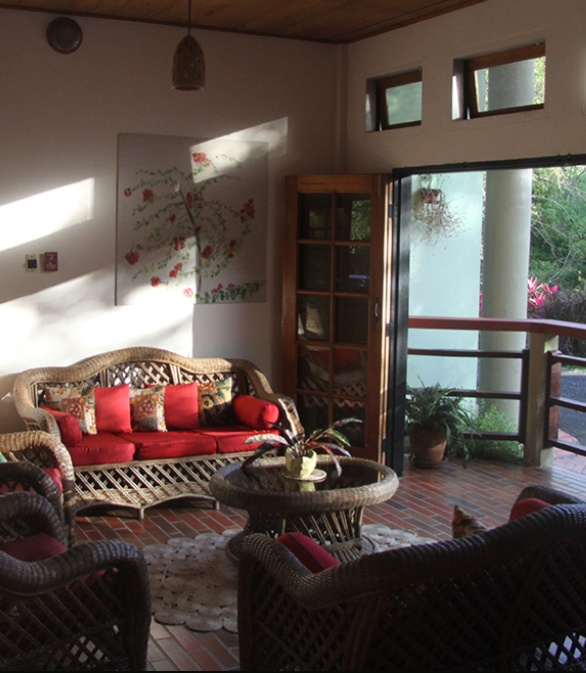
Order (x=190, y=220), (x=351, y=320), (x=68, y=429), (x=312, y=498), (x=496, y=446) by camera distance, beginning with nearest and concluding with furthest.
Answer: (x=312, y=498)
(x=68, y=429)
(x=190, y=220)
(x=351, y=320)
(x=496, y=446)

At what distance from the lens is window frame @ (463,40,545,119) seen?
5172 mm

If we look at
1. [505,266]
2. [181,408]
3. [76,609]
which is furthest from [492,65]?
[76,609]

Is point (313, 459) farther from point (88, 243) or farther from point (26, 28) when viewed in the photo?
point (26, 28)

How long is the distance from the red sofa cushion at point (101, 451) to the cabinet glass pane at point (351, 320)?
1.87 m

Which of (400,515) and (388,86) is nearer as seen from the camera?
(400,515)

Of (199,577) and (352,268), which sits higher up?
(352,268)

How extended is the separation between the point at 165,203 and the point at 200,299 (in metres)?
0.74

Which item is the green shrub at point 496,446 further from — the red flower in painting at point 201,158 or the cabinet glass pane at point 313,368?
the red flower in painting at point 201,158

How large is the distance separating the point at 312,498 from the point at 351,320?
2483 mm

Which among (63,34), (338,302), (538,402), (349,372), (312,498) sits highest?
(63,34)

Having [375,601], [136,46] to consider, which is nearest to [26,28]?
[136,46]

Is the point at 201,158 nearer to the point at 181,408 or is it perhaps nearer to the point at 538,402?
the point at 181,408

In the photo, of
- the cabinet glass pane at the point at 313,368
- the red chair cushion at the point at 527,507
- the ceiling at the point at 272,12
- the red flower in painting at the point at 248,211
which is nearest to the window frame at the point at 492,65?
the ceiling at the point at 272,12

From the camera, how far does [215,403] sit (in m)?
6.03
